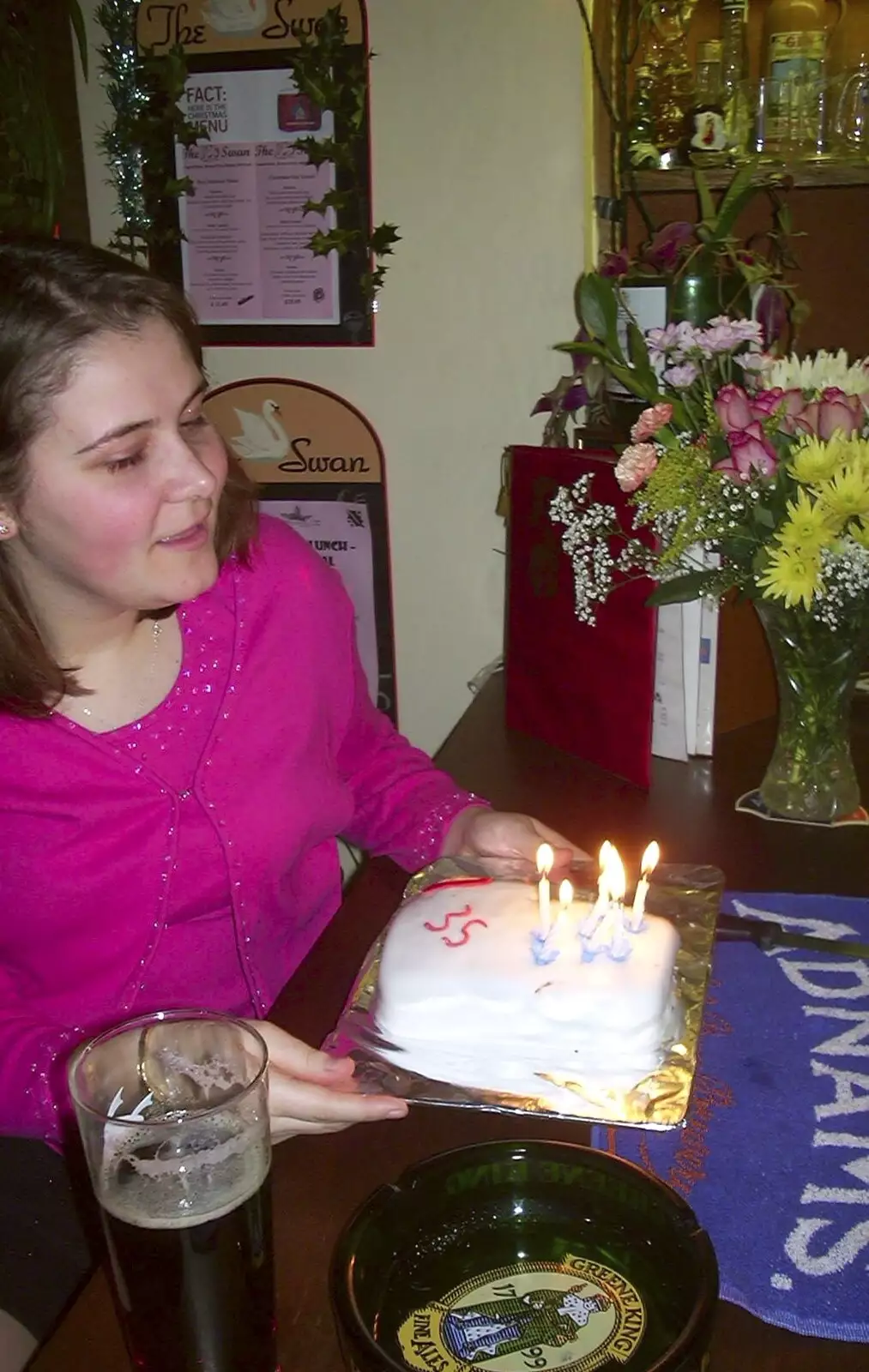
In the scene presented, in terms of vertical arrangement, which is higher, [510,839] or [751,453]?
[751,453]

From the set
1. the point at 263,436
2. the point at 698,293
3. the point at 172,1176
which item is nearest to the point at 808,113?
the point at 698,293

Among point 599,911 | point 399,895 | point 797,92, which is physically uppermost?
point 797,92

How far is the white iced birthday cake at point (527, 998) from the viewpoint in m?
0.81

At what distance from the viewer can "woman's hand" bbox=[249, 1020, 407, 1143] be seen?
0.76m

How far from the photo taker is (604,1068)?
2.65ft

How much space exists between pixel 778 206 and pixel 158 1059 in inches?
56.7

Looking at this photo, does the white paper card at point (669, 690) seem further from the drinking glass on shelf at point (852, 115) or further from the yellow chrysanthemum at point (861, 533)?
the drinking glass on shelf at point (852, 115)

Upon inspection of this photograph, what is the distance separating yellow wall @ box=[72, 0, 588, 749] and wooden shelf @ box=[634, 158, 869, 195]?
128mm

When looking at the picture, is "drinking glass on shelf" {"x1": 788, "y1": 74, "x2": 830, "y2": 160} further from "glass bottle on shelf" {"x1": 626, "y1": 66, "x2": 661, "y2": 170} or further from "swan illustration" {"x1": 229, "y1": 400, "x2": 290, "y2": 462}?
"swan illustration" {"x1": 229, "y1": 400, "x2": 290, "y2": 462}

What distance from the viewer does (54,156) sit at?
1777mm

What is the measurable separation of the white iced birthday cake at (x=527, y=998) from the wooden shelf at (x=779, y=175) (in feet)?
3.48

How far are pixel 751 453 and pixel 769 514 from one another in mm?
61

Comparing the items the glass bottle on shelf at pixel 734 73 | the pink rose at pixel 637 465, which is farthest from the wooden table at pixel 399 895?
the glass bottle on shelf at pixel 734 73

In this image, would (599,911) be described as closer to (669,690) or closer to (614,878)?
(614,878)
